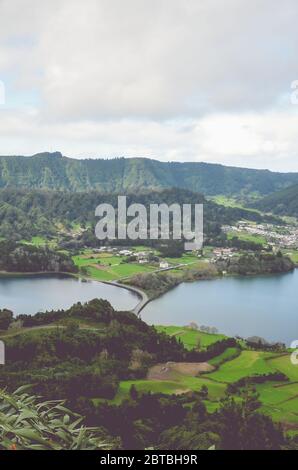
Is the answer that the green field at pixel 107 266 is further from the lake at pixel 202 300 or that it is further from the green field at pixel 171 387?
the green field at pixel 171 387

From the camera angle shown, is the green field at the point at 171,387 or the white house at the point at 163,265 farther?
the white house at the point at 163,265

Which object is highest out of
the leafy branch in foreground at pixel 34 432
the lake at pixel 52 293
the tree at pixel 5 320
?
the leafy branch in foreground at pixel 34 432

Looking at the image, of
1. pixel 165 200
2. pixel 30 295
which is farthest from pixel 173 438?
pixel 165 200

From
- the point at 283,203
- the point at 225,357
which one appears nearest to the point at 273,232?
the point at 283,203

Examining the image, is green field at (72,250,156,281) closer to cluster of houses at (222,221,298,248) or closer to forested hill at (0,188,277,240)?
forested hill at (0,188,277,240)

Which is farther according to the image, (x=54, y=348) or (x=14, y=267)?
(x=14, y=267)

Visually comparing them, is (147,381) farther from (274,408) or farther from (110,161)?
(110,161)

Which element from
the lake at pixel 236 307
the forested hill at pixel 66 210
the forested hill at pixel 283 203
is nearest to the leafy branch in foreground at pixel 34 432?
the lake at pixel 236 307
